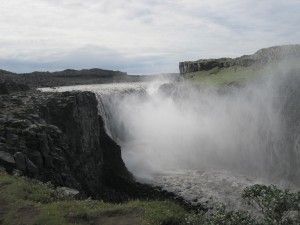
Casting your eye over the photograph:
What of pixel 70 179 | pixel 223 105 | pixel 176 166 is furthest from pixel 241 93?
pixel 70 179

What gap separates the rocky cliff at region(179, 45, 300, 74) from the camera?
85.5 meters

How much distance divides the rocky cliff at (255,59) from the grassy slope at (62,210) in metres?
66.5

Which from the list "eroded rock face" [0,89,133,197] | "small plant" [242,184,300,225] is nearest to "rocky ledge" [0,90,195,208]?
"eroded rock face" [0,89,133,197]

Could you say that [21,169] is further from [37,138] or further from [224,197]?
[224,197]

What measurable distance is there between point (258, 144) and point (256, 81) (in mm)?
12067

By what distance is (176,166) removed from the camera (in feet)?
186

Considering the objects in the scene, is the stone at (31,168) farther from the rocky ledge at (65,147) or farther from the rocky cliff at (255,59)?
the rocky cliff at (255,59)

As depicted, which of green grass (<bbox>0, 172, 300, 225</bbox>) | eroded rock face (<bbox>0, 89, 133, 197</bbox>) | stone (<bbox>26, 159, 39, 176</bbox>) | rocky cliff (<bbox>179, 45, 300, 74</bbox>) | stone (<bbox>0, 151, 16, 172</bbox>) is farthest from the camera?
rocky cliff (<bbox>179, 45, 300, 74</bbox>)

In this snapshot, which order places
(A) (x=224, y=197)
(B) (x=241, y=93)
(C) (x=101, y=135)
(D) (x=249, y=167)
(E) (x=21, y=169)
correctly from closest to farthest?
(E) (x=21, y=169)
(A) (x=224, y=197)
(C) (x=101, y=135)
(D) (x=249, y=167)
(B) (x=241, y=93)

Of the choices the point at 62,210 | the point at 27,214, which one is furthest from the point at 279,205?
the point at 27,214

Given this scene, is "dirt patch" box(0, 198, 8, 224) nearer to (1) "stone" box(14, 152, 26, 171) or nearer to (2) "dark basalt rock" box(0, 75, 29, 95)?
(1) "stone" box(14, 152, 26, 171)

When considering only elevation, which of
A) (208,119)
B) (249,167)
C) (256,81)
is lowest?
(249,167)

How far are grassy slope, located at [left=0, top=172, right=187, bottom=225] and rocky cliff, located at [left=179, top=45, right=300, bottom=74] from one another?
66525 millimetres

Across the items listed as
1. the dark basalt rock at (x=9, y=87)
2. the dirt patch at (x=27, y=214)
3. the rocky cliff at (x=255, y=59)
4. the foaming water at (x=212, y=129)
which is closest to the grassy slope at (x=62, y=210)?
the dirt patch at (x=27, y=214)
